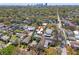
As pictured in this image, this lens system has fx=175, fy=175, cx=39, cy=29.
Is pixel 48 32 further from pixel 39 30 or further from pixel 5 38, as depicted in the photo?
pixel 5 38

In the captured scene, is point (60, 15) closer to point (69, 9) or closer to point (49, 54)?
point (69, 9)

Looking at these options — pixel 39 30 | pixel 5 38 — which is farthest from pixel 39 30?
pixel 5 38

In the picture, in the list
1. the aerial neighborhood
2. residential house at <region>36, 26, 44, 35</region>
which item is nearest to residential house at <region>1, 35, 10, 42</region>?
the aerial neighborhood

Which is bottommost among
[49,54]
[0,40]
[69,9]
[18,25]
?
[49,54]

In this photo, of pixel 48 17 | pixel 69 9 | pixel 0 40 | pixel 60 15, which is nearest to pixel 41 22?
pixel 48 17

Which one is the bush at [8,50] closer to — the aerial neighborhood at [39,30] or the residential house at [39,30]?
the aerial neighborhood at [39,30]

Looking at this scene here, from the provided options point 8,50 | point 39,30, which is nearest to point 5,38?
point 8,50

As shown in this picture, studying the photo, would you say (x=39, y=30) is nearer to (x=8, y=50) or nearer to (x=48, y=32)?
(x=48, y=32)

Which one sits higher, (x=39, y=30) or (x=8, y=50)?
(x=39, y=30)

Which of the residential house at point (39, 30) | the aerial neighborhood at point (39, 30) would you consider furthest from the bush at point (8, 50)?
the residential house at point (39, 30)

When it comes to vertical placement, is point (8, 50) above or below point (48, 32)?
below

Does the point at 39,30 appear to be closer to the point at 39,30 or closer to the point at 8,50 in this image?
the point at 39,30
